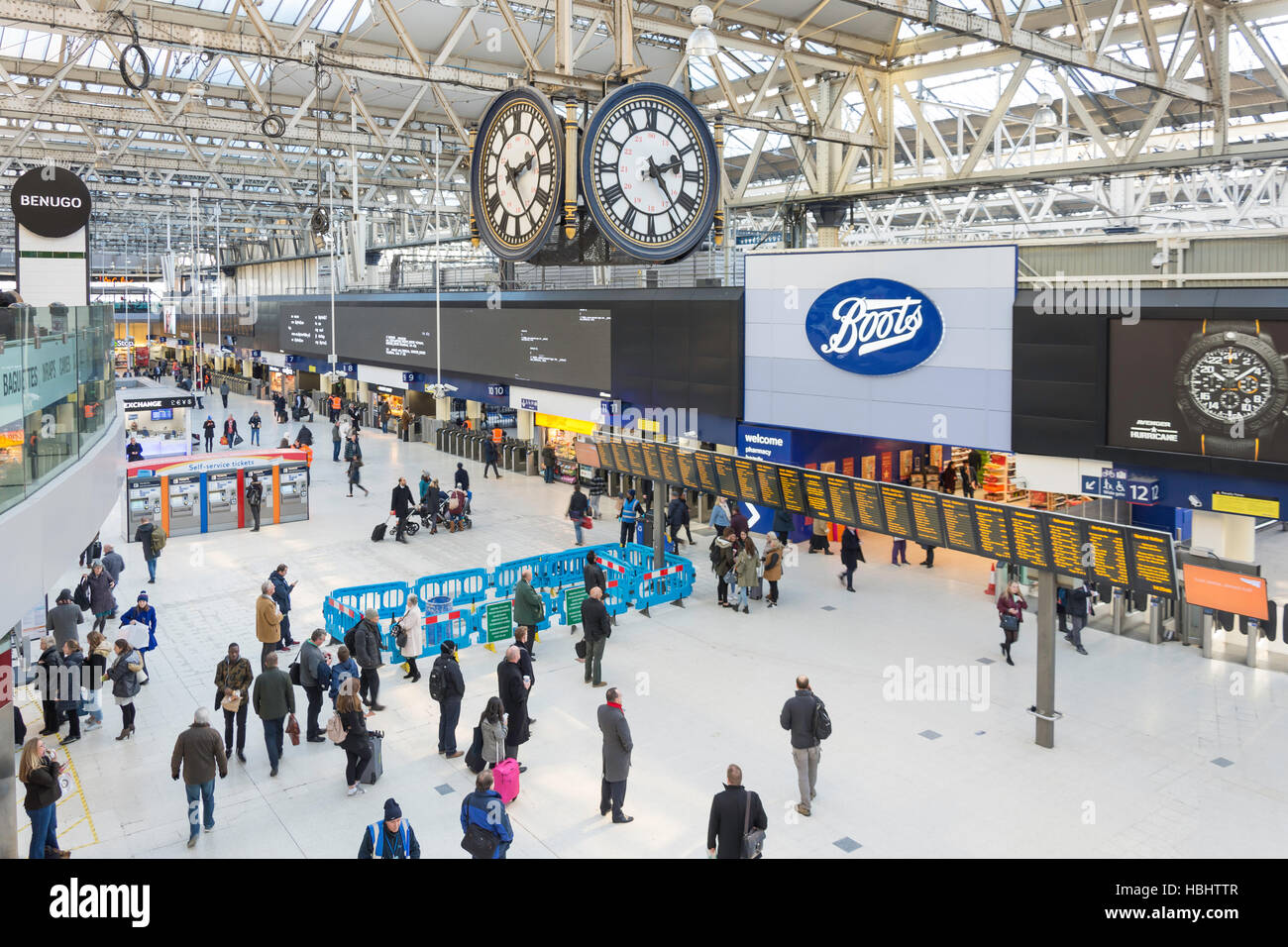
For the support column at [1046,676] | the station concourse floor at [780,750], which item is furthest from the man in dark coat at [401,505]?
the support column at [1046,676]

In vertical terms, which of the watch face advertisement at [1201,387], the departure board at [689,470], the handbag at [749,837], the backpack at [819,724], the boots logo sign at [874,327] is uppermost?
the boots logo sign at [874,327]

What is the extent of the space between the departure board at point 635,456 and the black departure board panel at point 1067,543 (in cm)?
758

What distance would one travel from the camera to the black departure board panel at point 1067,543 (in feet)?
34.8

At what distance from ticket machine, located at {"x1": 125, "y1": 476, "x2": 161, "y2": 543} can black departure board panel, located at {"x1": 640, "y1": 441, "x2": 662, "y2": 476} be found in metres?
10.6

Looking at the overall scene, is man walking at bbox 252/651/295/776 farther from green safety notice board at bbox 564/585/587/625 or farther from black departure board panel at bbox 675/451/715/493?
black departure board panel at bbox 675/451/715/493

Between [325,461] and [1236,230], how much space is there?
25.8 metres

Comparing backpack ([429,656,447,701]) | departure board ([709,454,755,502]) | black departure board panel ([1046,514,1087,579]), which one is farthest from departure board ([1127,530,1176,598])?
backpack ([429,656,447,701])

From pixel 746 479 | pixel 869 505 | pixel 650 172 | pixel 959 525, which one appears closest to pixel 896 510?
pixel 869 505

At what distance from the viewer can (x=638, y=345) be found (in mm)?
20281

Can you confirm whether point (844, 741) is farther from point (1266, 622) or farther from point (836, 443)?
point (836, 443)

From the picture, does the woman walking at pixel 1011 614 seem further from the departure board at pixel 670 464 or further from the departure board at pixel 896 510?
the departure board at pixel 670 464

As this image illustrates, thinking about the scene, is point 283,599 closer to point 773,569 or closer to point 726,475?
point 726,475

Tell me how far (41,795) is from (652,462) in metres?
10.6

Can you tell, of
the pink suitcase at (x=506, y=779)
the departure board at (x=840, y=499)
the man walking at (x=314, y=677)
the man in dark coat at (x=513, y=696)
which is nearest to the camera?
the pink suitcase at (x=506, y=779)
